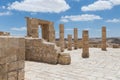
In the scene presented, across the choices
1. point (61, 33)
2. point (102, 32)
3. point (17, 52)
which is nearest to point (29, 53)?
point (17, 52)

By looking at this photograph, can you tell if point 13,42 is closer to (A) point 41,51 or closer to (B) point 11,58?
(B) point 11,58

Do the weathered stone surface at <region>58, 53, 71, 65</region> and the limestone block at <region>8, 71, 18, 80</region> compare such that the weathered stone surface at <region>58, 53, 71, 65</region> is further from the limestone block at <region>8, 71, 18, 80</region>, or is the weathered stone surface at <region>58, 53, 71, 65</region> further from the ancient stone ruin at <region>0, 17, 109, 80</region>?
the limestone block at <region>8, 71, 18, 80</region>

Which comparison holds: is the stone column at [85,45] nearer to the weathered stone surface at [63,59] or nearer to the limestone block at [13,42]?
the weathered stone surface at [63,59]

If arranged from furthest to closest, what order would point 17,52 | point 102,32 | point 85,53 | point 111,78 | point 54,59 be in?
point 102,32 → point 85,53 → point 54,59 → point 111,78 → point 17,52

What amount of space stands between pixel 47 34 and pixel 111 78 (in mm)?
13429

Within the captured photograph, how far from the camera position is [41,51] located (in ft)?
41.7

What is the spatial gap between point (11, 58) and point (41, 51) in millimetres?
7123

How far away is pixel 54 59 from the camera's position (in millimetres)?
12406

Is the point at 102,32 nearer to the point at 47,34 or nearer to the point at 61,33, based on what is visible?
the point at 61,33

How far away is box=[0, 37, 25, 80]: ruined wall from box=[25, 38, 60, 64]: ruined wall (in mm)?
6418

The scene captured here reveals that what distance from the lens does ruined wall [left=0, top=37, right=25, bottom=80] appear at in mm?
5312

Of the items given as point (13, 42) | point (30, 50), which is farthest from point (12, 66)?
point (30, 50)

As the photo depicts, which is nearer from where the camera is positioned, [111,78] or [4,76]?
[4,76]

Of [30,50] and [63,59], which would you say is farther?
[30,50]
